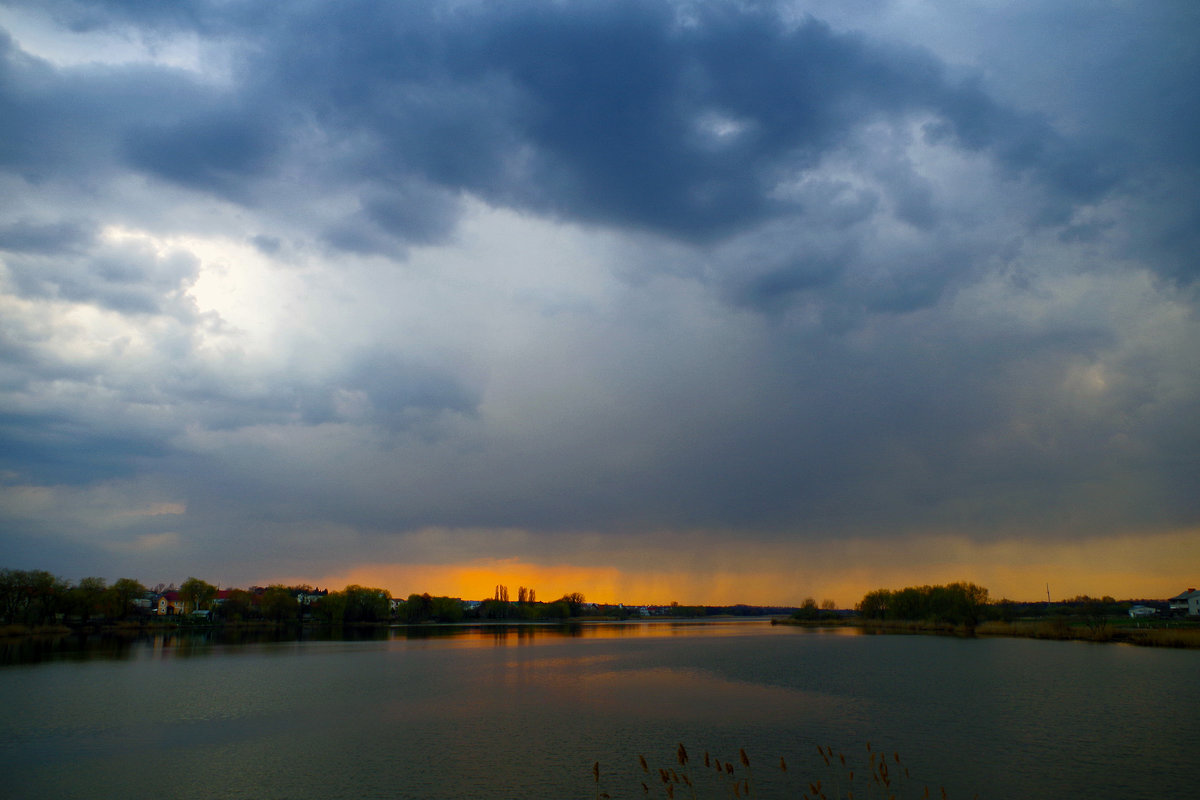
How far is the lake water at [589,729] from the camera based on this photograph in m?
18.2

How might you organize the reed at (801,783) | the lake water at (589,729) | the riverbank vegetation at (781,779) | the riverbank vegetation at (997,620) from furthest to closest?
the riverbank vegetation at (997,620) → the lake water at (589,729) → the riverbank vegetation at (781,779) → the reed at (801,783)

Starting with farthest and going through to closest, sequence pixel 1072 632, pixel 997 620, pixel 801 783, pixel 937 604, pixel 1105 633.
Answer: pixel 937 604
pixel 997 620
pixel 1072 632
pixel 1105 633
pixel 801 783

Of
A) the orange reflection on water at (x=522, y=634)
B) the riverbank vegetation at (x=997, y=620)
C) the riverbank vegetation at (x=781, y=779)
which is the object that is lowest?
the orange reflection on water at (x=522, y=634)

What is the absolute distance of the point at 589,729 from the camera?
25.1 meters

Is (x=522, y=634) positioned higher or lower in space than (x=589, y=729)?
lower

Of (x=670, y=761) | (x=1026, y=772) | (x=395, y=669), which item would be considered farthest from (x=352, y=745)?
(x=395, y=669)

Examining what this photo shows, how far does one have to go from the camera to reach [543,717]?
1099 inches

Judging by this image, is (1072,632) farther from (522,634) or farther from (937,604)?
(522,634)

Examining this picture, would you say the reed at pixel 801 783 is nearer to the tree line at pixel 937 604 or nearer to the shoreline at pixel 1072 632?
the shoreline at pixel 1072 632

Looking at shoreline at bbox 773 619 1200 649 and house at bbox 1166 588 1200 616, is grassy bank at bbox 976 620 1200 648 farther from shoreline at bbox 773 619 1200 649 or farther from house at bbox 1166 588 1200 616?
house at bbox 1166 588 1200 616

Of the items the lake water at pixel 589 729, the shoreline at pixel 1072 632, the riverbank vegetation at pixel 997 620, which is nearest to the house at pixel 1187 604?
the riverbank vegetation at pixel 997 620

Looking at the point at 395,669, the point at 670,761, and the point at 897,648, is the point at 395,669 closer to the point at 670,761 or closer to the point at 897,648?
the point at 670,761

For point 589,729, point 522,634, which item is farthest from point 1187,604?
point 589,729

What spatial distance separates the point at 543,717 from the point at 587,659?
30726mm
